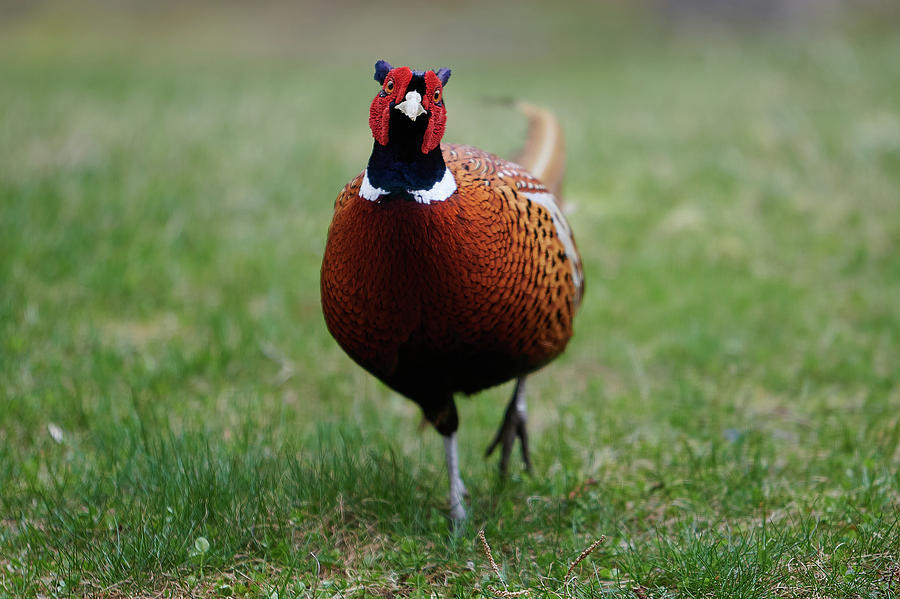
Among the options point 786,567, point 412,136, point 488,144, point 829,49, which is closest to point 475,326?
point 412,136

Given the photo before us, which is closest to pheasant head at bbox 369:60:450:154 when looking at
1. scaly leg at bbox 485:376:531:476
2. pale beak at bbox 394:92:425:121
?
pale beak at bbox 394:92:425:121

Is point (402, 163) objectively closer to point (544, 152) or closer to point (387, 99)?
point (387, 99)

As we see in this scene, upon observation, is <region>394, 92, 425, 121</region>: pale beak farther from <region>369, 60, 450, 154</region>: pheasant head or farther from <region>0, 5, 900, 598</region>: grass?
<region>0, 5, 900, 598</region>: grass

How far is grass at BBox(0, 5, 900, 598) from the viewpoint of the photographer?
2.57 meters

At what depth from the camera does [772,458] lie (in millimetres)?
3266

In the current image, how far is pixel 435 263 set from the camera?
246 centimetres

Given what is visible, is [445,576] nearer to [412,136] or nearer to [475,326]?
[475,326]

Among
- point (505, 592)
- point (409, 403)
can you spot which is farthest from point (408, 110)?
point (409, 403)

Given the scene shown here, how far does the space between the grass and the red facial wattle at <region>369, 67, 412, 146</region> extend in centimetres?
118

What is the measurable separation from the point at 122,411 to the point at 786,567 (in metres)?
2.64

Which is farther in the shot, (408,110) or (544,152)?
(544,152)

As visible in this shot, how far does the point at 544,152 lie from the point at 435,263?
1517 mm

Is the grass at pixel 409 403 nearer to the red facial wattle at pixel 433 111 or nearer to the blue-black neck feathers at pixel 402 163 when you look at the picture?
the blue-black neck feathers at pixel 402 163

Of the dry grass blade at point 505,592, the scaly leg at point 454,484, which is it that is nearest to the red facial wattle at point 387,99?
the scaly leg at point 454,484
